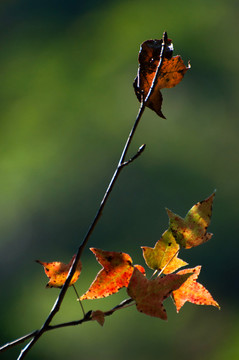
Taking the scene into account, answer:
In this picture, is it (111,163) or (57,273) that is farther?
(111,163)

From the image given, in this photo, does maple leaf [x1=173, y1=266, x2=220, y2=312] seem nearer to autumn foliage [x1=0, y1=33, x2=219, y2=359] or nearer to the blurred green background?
autumn foliage [x1=0, y1=33, x2=219, y2=359]

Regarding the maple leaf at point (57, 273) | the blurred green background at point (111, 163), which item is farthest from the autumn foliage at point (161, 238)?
the blurred green background at point (111, 163)

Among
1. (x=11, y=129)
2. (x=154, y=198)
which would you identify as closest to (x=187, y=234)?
(x=154, y=198)

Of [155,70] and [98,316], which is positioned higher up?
[155,70]

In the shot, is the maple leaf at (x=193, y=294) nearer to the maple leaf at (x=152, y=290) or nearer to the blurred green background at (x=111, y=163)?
the maple leaf at (x=152, y=290)

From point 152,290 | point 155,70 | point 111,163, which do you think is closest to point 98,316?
point 152,290

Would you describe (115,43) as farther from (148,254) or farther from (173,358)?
(148,254)

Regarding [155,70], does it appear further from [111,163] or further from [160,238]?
[111,163]
